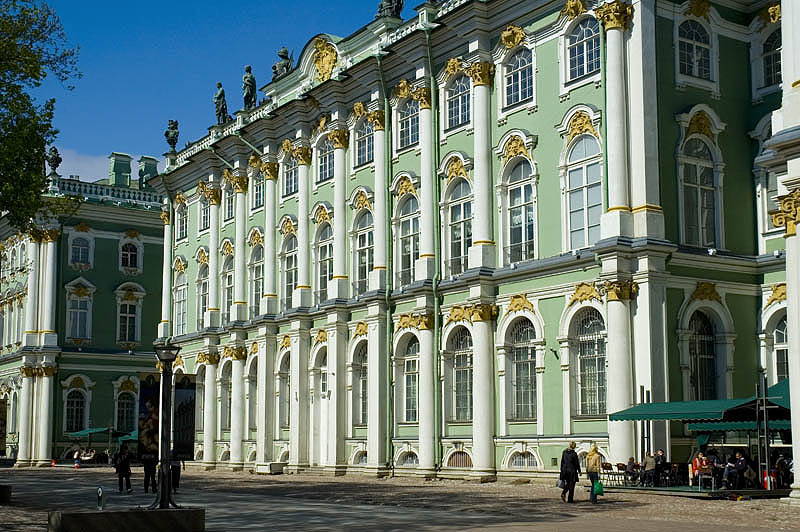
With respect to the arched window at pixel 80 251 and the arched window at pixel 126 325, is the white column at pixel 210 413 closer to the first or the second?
the arched window at pixel 126 325

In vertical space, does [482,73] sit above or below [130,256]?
above

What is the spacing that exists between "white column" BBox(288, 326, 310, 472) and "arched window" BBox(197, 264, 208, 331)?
432 inches

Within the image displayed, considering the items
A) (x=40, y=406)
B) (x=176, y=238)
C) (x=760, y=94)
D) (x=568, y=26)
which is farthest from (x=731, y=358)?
(x=40, y=406)

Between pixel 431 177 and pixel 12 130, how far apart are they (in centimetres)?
1520

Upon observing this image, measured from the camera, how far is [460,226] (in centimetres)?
3906

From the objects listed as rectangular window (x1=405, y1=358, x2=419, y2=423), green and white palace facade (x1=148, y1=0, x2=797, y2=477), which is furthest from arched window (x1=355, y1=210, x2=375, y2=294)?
rectangular window (x1=405, y1=358, x2=419, y2=423)

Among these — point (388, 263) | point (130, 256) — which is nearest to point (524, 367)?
point (388, 263)

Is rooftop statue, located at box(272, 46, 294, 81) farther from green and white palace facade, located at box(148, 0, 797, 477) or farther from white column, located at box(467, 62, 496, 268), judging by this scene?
white column, located at box(467, 62, 496, 268)

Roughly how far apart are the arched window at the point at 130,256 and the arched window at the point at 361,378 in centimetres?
2872

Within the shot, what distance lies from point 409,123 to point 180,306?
22128 millimetres

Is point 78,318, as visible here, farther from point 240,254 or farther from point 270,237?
point 270,237

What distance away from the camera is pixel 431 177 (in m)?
40.0

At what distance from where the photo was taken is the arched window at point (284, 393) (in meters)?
48.7

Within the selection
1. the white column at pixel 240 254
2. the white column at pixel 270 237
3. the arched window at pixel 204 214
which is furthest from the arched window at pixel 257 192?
the arched window at pixel 204 214
